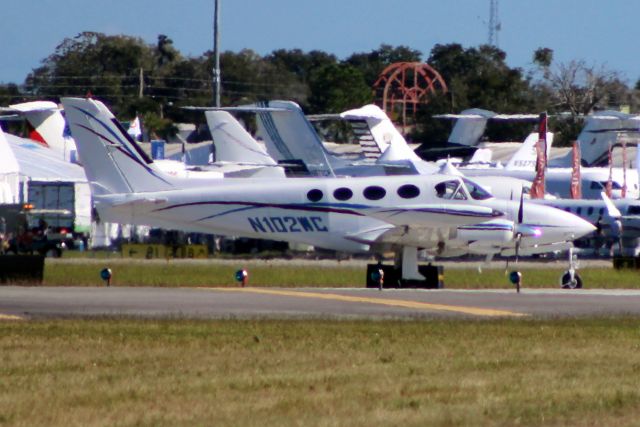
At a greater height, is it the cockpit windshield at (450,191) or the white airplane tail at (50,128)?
the white airplane tail at (50,128)

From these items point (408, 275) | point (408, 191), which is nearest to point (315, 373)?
point (408, 275)

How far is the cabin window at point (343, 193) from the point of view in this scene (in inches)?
1171

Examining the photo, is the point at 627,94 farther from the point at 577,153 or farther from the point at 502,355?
the point at 502,355

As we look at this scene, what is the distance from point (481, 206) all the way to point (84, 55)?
339ft

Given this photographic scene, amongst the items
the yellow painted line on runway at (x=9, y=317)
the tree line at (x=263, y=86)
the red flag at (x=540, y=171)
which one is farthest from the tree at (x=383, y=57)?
the yellow painted line on runway at (x=9, y=317)

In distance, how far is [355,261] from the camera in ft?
141

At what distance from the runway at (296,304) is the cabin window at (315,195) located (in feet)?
17.0

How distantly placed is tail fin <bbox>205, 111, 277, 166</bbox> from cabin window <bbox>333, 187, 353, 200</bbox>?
3138cm

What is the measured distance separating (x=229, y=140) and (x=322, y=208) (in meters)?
32.7

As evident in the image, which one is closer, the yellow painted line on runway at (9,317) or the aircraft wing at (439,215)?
the yellow painted line on runway at (9,317)

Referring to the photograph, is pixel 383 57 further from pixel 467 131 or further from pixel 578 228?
pixel 578 228

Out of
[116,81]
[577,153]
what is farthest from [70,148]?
[116,81]

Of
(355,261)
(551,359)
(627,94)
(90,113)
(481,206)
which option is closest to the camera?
(551,359)

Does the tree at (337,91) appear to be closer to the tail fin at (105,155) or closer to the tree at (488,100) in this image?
the tree at (488,100)
